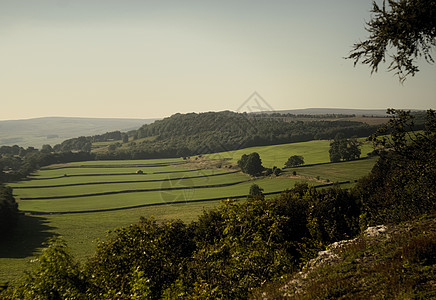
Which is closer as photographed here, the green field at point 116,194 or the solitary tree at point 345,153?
the green field at point 116,194

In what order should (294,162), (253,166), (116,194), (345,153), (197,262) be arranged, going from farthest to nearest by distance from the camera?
(294,162)
(253,166)
(345,153)
(116,194)
(197,262)

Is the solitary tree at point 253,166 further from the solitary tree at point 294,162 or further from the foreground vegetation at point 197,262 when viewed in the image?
the foreground vegetation at point 197,262

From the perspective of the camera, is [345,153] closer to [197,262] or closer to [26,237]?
[26,237]

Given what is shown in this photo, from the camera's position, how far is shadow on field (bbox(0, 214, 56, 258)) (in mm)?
59344

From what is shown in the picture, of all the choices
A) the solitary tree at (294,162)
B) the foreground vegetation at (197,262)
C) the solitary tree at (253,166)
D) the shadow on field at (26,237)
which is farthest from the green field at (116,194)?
the foreground vegetation at (197,262)

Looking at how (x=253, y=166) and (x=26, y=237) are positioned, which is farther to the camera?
(x=253, y=166)

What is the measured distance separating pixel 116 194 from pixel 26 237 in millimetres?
36733

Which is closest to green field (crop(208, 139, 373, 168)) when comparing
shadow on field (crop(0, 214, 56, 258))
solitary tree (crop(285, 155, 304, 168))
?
solitary tree (crop(285, 155, 304, 168))

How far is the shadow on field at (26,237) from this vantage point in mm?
59344

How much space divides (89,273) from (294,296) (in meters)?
14.4

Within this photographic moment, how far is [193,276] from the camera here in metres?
17.2

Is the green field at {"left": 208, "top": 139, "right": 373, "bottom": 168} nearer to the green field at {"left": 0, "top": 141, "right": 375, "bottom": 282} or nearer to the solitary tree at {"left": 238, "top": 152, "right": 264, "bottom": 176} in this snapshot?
the green field at {"left": 0, "top": 141, "right": 375, "bottom": 282}

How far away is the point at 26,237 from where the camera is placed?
224ft

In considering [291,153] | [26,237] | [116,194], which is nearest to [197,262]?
[26,237]
